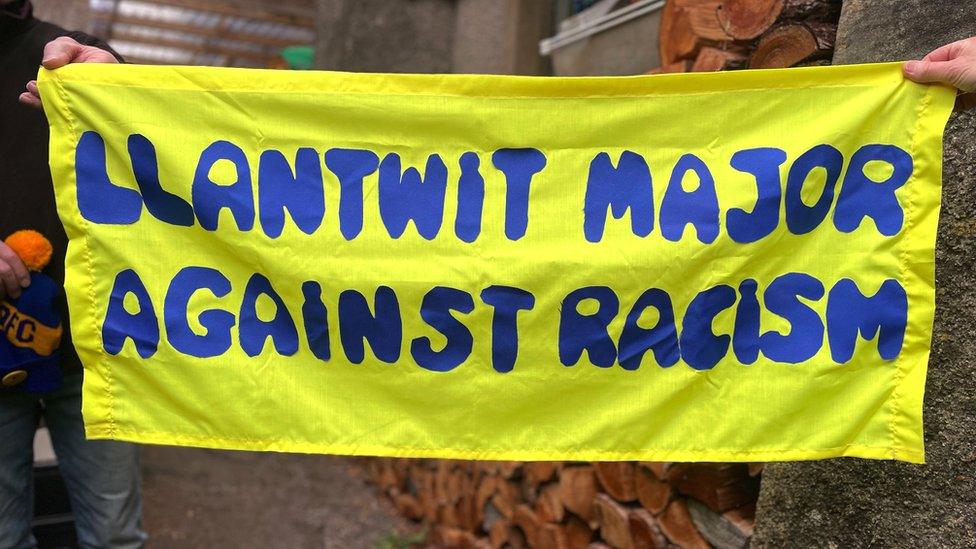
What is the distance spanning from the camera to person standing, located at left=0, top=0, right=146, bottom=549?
194 cm

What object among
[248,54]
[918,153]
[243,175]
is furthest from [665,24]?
[248,54]

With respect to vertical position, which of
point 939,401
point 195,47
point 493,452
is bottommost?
point 493,452

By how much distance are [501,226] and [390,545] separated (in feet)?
9.02

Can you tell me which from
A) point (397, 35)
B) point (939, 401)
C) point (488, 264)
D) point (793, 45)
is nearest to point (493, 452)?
point (488, 264)

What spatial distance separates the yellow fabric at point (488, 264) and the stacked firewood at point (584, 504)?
1.86 ft

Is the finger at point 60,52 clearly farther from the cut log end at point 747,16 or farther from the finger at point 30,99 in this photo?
the cut log end at point 747,16

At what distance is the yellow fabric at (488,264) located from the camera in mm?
1652

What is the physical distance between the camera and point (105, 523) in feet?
7.06

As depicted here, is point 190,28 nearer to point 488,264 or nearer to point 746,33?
point 746,33

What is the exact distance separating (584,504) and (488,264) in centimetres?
140

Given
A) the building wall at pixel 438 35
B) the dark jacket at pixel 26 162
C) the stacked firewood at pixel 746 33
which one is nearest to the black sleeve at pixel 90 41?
the dark jacket at pixel 26 162

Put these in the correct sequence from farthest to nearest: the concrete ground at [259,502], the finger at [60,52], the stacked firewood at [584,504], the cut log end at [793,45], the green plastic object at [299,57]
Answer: the green plastic object at [299,57] < the concrete ground at [259,502] < the stacked firewood at [584,504] < the cut log end at [793,45] < the finger at [60,52]

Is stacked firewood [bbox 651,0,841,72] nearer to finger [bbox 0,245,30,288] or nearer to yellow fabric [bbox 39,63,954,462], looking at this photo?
yellow fabric [bbox 39,63,954,462]

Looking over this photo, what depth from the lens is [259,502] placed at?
4316 mm
